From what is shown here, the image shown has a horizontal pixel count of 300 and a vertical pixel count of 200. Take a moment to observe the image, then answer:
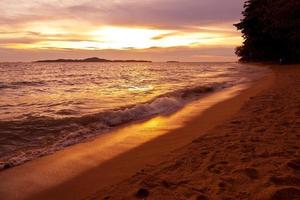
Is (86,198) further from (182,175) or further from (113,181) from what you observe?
(182,175)

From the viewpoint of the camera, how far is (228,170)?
444cm

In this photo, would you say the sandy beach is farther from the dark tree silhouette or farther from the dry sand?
the dark tree silhouette

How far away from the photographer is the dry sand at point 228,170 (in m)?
3.81

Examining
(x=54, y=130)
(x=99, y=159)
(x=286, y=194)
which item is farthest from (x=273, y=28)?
(x=286, y=194)

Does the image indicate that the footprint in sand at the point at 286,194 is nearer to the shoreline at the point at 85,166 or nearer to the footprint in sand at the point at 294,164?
the footprint in sand at the point at 294,164

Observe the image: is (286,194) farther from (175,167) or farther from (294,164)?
(175,167)

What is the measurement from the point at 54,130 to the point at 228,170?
4950mm

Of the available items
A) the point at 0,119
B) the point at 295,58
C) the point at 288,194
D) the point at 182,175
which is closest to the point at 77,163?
the point at 182,175

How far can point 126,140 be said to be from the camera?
7.17 m

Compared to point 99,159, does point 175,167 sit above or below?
above

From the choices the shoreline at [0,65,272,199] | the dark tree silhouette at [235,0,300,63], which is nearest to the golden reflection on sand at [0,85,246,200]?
the shoreline at [0,65,272,199]

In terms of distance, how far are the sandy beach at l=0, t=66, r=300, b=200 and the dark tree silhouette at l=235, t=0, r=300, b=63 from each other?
40166 millimetres

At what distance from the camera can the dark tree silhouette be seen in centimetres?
4394

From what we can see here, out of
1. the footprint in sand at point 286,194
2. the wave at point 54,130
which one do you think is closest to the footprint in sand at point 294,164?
the footprint in sand at point 286,194
